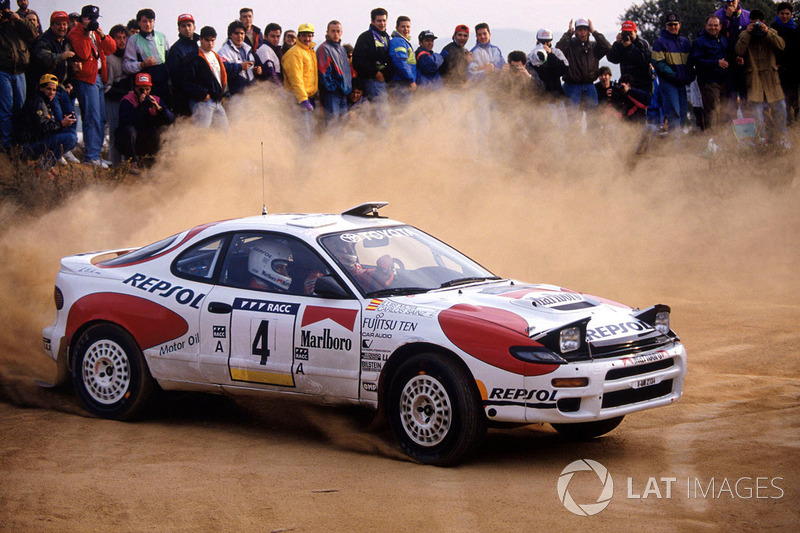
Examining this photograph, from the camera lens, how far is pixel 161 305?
22.5 ft

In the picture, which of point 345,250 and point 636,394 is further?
point 345,250

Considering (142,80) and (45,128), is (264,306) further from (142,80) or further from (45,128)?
(45,128)

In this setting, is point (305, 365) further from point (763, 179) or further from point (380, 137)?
point (763, 179)

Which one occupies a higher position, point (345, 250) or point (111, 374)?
point (345, 250)

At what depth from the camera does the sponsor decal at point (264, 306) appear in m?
6.35

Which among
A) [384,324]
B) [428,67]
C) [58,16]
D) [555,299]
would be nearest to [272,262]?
[384,324]

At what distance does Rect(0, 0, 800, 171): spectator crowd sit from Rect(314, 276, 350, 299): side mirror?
7138mm

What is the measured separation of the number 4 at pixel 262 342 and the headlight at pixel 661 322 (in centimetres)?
249

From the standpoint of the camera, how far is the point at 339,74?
44.9 ft

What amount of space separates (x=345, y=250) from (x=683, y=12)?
37.2m

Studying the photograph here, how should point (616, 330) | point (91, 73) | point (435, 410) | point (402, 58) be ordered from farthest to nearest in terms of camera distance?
point (402, 58)
point (91, 73)
point (616, 330)
point (435, 410)

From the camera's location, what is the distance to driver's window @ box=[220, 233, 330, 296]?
648cm

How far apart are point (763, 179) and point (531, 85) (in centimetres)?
374

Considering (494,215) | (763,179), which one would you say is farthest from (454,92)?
(763,179)
